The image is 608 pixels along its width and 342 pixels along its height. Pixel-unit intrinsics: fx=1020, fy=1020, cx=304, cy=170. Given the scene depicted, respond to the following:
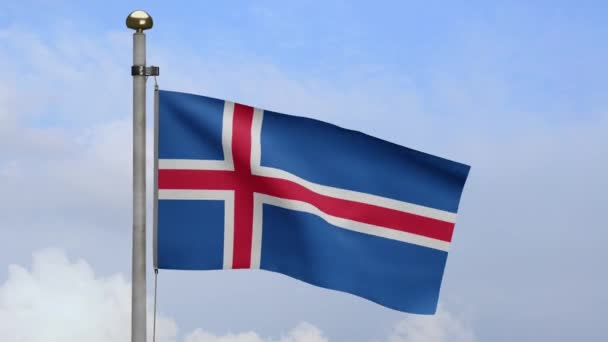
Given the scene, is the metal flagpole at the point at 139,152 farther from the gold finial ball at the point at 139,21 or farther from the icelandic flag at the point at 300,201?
the icelandic flag at the point at 300,201

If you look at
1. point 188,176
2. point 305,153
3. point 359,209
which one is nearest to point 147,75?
point 188,176

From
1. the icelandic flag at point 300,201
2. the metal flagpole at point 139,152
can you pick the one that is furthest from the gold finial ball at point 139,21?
the icelandic flag at point 300,201

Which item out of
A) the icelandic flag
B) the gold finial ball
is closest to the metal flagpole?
the gold finial ball

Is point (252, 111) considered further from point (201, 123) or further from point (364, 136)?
point (364, 136)

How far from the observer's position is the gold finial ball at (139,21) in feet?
36.5

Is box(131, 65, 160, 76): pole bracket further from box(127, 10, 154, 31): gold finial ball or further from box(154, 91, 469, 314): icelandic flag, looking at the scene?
box(154, 91, 469, 314): icelandic flag

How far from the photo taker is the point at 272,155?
11.9m

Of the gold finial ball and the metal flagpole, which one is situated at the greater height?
the gold finial ball

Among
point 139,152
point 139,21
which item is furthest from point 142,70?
point 139,152

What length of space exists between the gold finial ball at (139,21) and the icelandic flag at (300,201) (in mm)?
939

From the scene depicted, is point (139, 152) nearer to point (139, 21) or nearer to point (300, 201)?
Result: point (139, 21)

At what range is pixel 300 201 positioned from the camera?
1195cm

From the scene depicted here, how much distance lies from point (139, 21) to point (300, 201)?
2.78m

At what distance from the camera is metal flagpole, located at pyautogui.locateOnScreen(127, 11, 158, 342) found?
1109 cm
